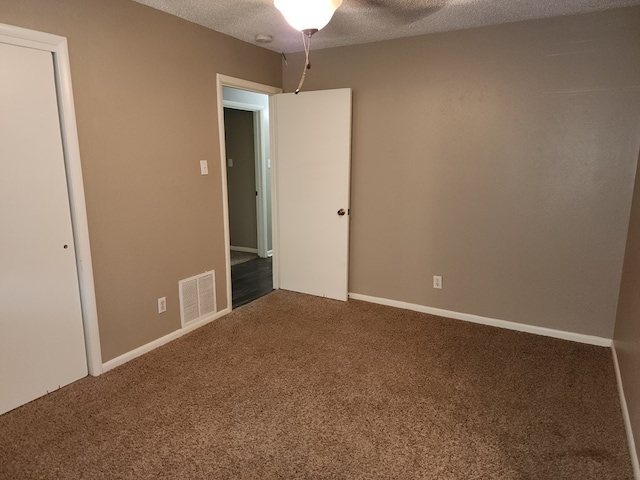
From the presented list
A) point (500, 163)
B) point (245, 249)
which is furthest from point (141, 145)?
point (245, 249)

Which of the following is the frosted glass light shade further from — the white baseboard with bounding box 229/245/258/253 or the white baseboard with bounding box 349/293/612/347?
the white baseboard with bounding box 229/245/258/253

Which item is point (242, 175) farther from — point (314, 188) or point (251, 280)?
point (314, 188)

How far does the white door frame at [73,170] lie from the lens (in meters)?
2.09

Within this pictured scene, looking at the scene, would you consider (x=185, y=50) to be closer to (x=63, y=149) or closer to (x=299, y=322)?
(x=63, y=149)

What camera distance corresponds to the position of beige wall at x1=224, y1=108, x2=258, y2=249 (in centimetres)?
564

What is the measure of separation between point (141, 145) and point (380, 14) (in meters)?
1.88

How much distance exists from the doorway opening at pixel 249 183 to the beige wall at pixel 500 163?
1.65 metres

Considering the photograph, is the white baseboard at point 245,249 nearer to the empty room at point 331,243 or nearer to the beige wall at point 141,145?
Result: the empty room at point 331,243

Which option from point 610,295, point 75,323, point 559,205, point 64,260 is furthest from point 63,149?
point 610,295

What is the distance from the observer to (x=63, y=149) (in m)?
2.29

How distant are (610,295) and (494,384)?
48.4 inches

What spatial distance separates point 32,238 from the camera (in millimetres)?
2219

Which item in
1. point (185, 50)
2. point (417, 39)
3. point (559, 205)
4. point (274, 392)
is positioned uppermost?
point (417, 39)

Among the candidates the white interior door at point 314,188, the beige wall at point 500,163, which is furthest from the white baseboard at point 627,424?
the white interior door at point 314,188
